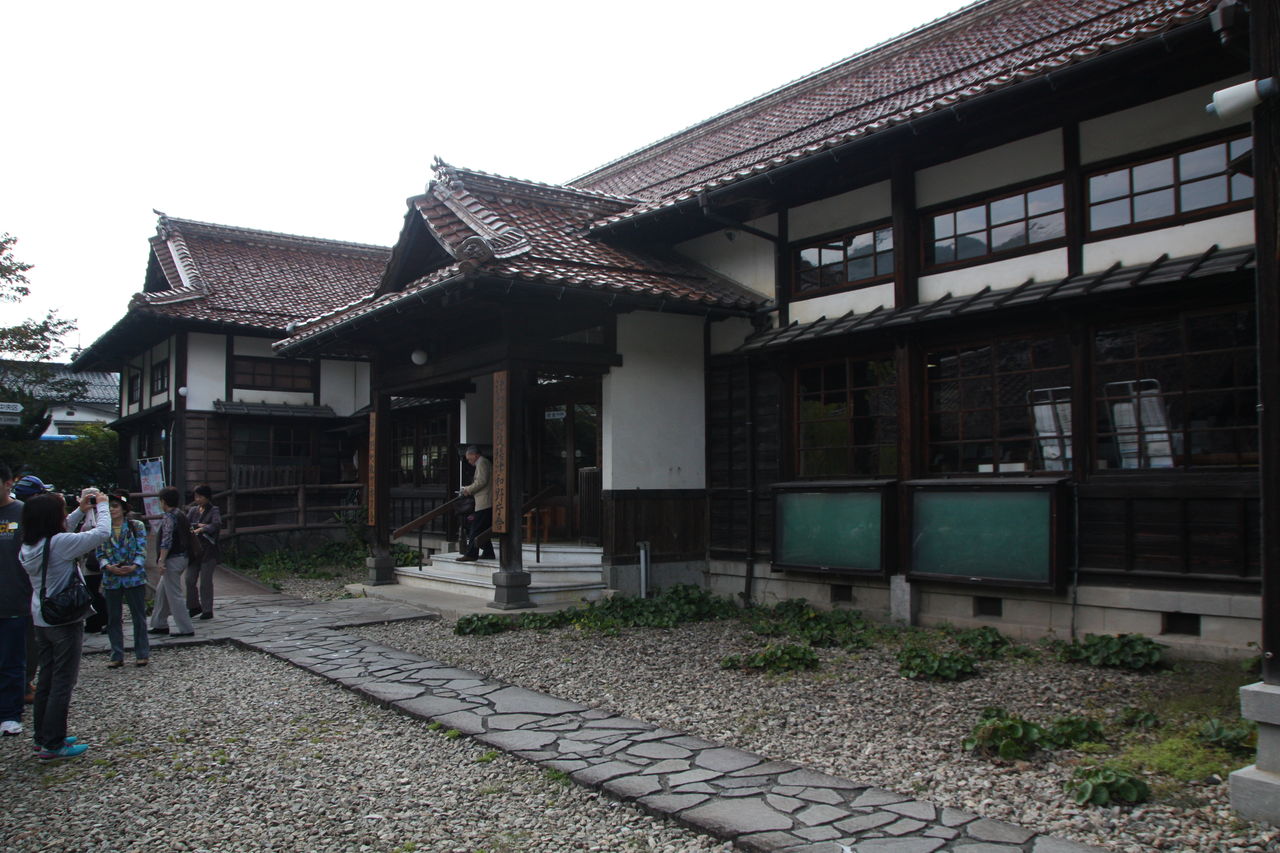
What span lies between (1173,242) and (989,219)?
1.76 m

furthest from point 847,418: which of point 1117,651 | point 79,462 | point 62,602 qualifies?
point 79,462

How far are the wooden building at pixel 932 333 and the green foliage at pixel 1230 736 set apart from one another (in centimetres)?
227

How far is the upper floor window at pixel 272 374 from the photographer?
20328 millimetres

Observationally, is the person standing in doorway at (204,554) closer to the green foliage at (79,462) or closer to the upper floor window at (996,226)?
the upper floor window at (996,226)

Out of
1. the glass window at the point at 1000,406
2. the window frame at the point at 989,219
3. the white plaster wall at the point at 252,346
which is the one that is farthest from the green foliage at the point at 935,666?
the white plaster wall at the point at 252,346

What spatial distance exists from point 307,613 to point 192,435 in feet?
32.7

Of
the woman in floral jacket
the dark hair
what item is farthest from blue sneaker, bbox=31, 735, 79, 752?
the woman in floral jacket

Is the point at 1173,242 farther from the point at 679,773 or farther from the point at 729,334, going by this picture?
the point at 679,773

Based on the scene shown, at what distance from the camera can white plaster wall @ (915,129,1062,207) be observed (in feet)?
27.7

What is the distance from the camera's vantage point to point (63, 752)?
5.66 metres

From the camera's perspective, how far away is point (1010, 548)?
8266 millimetres

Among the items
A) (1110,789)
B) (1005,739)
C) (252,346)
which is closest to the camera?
(1110,789)

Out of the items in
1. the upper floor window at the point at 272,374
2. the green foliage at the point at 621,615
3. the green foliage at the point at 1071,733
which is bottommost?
the green foliage at the point at 621,615

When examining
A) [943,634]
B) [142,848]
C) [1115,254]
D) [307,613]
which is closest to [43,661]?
[142,848]
